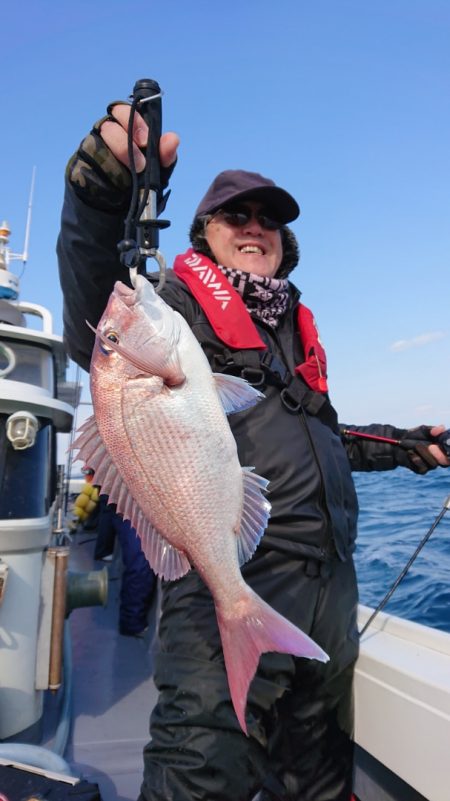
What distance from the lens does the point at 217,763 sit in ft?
5.74

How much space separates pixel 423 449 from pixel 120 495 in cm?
179

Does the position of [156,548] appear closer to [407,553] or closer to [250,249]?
[250,249]

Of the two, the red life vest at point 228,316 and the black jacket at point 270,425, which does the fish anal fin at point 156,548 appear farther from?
the red life vest at point 228,316

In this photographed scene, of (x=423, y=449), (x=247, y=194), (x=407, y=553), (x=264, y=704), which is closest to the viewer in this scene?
(x=264, y=704)

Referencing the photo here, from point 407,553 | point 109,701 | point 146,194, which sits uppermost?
point 146,194

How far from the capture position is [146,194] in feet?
5.29

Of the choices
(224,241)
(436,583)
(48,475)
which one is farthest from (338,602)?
(436,583)

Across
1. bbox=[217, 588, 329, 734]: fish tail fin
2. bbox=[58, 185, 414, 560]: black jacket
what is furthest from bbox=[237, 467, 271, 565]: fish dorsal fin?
bbox=[58, 185, 414, 560]: black jacket

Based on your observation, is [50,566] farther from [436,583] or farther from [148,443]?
[436,583]

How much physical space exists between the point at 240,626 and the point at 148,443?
552 mm

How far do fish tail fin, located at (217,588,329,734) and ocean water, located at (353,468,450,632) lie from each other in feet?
7.32

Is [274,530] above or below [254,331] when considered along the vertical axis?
below

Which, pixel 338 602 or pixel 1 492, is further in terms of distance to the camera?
pixel 1 492

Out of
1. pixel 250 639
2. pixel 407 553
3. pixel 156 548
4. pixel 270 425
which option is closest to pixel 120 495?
pixel 156 548
